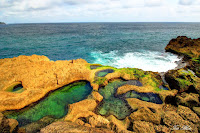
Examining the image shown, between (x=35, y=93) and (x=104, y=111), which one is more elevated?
(x=35, y=93)

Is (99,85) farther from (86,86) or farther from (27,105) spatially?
(27,105)

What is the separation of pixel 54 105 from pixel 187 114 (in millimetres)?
16623

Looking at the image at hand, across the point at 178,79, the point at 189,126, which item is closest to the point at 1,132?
the point at 189,126

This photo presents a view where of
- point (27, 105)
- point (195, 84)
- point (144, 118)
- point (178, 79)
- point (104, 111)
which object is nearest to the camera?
point (144, 118)

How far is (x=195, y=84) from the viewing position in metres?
18.0

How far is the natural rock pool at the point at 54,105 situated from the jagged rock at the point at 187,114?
506 inches

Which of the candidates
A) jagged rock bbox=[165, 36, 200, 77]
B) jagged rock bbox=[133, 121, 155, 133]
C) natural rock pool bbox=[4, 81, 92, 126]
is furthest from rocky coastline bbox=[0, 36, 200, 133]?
jagged rock bbox=[165, 36, 200, 77]

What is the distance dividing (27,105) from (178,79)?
943 inches

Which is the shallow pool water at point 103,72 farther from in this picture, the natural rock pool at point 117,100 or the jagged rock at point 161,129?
the jagged rock at point 161,129

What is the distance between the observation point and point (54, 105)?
15773 mm

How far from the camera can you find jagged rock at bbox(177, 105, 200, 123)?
1204 cm

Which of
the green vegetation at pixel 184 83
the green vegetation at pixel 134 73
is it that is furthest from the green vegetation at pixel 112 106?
the green vegetation at pixel 184 83

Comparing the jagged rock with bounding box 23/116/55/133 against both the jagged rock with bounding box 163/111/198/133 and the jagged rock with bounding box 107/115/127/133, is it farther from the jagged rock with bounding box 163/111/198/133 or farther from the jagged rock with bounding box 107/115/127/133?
the jagged rock with bounding box 163/111/198/133

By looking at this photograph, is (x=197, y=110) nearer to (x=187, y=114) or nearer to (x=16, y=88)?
(x=187, y=114)
